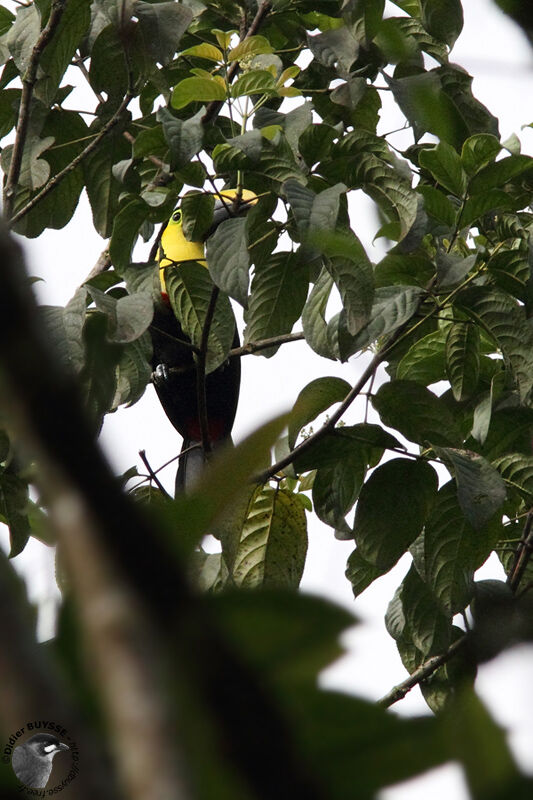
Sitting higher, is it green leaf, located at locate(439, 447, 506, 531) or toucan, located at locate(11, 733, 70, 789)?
green leaf, located at locate(439, 447, 506, 531)

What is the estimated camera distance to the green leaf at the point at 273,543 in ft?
4.40

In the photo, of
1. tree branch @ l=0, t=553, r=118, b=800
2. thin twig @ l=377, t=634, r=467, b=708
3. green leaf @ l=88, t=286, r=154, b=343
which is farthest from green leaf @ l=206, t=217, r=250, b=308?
tree branch @ l=0, t=553, r=118, b=800

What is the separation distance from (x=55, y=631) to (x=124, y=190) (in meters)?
1.41

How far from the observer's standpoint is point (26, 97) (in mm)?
1372

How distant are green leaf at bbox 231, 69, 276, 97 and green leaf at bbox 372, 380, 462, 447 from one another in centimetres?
42

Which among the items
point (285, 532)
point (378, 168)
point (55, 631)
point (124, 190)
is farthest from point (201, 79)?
point (55, 631)

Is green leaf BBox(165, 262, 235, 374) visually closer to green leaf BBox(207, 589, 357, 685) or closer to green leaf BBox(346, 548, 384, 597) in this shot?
green leaf BBox(346, 548, 384, 597)

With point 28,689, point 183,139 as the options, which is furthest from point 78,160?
point 28,689

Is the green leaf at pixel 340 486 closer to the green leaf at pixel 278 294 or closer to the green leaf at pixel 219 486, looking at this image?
the green leaf at pixel 278 294

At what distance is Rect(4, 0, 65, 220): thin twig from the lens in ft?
4.25

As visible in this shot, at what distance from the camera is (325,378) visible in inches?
49.9

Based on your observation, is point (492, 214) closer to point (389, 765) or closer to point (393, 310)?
point (393, 310)

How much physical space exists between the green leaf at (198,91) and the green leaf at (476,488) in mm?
530

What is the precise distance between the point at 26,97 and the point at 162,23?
9.2 inches
